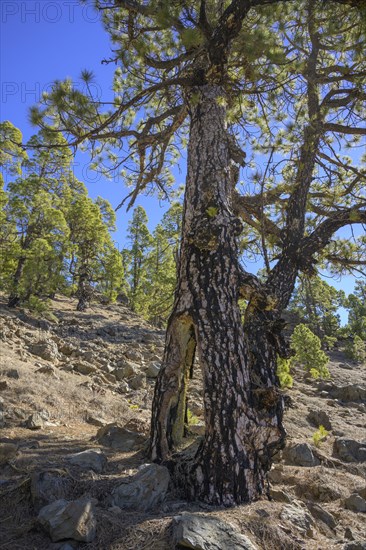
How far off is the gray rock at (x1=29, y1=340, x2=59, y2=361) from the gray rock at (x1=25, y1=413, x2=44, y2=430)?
3689 millimetres

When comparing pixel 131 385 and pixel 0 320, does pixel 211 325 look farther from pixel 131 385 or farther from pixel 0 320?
pixel 0 320

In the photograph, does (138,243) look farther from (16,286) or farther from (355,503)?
(355,503)

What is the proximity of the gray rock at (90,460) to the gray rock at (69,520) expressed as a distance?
79 centimetres

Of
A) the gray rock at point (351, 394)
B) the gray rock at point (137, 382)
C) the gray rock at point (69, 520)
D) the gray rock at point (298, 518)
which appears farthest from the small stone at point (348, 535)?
the gray rock at point (351, 394)

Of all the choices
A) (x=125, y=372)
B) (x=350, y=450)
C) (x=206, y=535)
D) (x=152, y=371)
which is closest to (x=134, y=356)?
(x=152, y=371)

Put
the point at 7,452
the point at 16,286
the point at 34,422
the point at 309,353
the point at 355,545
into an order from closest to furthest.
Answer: the point at 355,545
the point at 7,452
the point at 34,422
the point at 16,286
the point at 309,353

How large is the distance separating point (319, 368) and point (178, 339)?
11.4 m

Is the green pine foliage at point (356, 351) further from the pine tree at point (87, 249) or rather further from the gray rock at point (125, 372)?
the gray rock at point (125, 372)

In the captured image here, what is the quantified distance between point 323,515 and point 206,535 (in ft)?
4.75

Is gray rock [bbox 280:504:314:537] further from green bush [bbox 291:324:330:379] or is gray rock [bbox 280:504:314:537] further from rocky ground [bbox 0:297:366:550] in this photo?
green bush [bbox 291:324:330:379]

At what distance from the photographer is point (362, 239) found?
18.5ft

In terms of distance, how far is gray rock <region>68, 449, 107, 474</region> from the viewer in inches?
128

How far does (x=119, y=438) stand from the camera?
168 inches

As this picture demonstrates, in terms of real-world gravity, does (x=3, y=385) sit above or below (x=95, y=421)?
above
